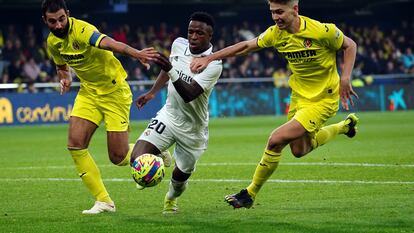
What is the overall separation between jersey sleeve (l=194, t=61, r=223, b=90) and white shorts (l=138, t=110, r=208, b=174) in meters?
0.58

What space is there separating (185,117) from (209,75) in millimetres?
579

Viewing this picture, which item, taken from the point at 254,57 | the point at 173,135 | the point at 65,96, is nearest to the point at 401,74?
the point at 254,57

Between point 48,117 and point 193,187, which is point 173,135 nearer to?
point 193,187

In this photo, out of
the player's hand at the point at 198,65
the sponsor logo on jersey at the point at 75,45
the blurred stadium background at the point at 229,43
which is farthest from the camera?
the blurred stadium background at the point at 229,43

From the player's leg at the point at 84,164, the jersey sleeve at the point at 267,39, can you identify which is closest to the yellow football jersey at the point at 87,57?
the player's leg at the point at 84,164

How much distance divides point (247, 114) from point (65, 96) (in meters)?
7.72

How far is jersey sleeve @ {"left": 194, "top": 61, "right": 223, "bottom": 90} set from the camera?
9.82 meters

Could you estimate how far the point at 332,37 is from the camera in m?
10.6

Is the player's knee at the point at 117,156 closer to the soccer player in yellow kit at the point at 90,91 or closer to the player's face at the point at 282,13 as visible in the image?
the soccer player in yellow kit at the point at 90,91

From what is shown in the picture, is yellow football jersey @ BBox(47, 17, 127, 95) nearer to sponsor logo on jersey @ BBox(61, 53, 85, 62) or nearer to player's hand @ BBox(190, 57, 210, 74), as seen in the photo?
sponsor logo on jersey @ BBox(61, 53, 85, 62)

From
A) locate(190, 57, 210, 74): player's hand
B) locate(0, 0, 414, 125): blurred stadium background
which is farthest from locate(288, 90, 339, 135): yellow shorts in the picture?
locate(0, 0, 414, 125): blurred stadium background

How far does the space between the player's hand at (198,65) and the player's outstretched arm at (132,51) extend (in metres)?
0.45

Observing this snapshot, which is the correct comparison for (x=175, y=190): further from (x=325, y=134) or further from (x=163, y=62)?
(x=325, y=134)

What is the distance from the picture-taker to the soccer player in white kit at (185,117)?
9.94 m
